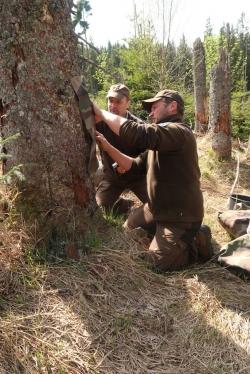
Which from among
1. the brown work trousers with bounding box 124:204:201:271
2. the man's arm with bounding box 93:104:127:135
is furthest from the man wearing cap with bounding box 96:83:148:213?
the man's arm with bounding box 93:104:127:135

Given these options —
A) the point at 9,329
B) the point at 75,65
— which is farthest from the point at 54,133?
the point at 9,329

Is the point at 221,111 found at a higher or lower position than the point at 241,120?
higher

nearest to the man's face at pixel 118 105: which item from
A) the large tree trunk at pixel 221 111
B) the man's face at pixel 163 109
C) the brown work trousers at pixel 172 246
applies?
the man's face at pixel 163 109

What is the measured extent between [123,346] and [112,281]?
52cm

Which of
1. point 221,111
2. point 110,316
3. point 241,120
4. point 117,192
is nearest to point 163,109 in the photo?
point 117,192

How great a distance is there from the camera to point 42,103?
2852 mm

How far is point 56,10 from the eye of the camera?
112 inches

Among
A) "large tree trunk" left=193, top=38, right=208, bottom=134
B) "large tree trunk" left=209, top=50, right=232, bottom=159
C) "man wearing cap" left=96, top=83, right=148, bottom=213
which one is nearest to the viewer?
"man wearing cap" left=96, top=83, right=148, bottom=213

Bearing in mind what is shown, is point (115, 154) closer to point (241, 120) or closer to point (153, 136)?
point (153, 136)

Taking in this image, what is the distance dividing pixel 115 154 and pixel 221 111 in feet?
17.2

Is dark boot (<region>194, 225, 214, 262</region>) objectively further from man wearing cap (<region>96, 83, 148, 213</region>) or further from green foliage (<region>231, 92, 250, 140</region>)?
green foliage (<region>231, 92, 250, 140</region>)

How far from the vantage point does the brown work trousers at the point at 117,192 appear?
5.03 metres

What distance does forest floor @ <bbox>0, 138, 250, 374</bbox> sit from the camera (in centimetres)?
226

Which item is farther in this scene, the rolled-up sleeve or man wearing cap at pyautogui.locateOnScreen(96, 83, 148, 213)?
man wearing cap at pyautogui.locateOnScreen(96, 83, 148, 213)
